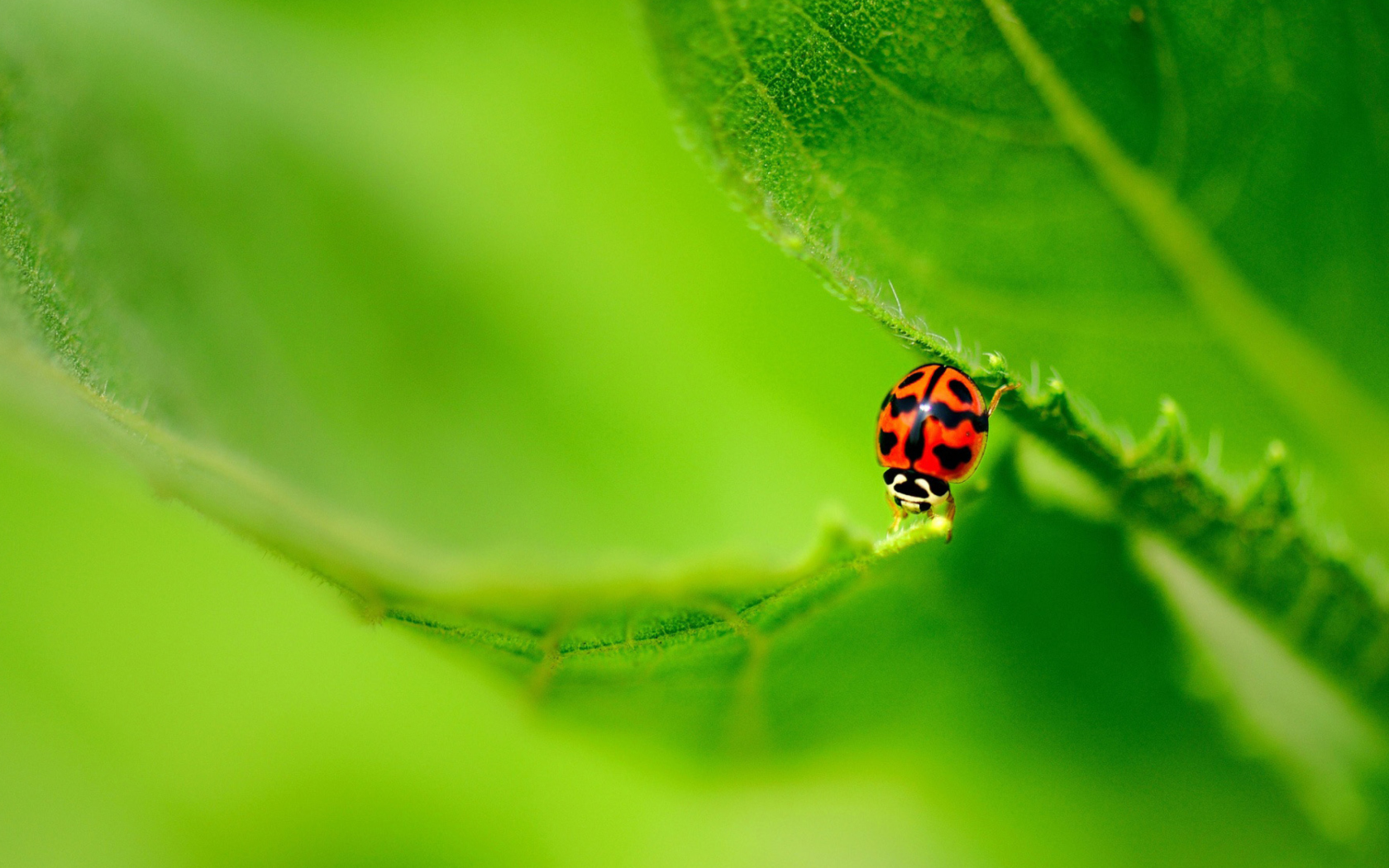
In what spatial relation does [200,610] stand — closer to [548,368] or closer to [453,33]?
[548,368]

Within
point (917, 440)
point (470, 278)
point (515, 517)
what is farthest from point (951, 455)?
point (470, 278)

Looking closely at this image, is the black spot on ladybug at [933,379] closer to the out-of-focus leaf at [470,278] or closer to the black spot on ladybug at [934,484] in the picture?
the black spot on ladybug at [934,484]

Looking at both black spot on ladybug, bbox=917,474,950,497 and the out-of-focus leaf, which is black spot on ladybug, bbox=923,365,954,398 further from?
the out-of-focus leaf

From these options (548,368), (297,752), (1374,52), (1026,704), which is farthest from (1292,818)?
(297,752)

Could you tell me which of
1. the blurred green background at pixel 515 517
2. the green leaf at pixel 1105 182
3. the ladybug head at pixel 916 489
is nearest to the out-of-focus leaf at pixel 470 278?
the blurred green background at pixel 515 517

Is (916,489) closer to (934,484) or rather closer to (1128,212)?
(934,484)

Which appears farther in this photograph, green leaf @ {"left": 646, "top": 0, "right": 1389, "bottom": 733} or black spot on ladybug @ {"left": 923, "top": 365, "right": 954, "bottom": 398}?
black spot on ladybug @ {"left": 923, "top": 365, "right": 954, "bottom": 398}

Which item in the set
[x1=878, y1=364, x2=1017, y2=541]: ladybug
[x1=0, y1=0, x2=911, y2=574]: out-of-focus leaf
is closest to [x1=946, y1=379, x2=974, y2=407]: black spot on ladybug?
[x1=878, y1=364, x2=1017, y2=541]: ladybug
